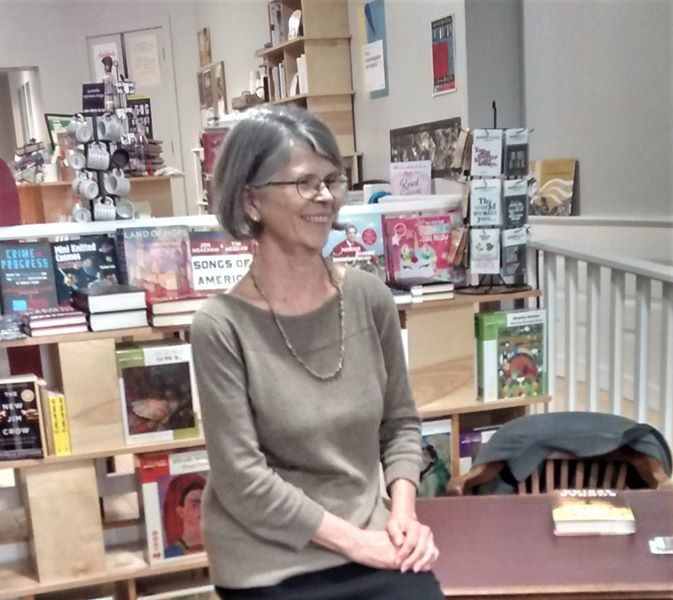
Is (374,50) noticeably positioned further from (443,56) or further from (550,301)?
(550,301)

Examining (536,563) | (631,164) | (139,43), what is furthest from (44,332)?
(139,43)

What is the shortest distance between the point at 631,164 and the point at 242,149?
2.77 m

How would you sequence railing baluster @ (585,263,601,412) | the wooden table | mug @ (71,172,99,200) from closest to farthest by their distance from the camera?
the wooden table < mug @ (71,172,99,200) < railing baluster @ (585,263,601,412)

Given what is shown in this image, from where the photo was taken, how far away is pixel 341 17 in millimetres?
4773

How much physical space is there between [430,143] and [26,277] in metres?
2.11

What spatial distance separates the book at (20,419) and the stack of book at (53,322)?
13 cm

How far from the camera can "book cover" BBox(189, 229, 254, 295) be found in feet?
7.89

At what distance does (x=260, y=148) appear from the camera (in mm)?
1411

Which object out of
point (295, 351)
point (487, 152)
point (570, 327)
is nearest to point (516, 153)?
point (487, 152)

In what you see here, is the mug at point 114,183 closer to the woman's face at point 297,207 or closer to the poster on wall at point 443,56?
the woman's face at point 297,207

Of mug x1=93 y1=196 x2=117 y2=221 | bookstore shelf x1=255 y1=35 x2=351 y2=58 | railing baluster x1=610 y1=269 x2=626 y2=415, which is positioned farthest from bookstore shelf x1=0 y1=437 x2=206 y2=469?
bookstore shelf x1=255 y1=35 x2=351 y2=58

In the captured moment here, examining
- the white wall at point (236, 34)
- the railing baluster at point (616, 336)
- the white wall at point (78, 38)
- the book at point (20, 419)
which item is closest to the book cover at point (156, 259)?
the book at point (20, 419)

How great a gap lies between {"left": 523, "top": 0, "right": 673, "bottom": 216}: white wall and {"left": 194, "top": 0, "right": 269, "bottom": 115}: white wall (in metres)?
2.35

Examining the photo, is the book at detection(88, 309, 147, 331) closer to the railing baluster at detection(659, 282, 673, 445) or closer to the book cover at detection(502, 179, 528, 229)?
the book cover at detection(502, 179, 528, 229)
